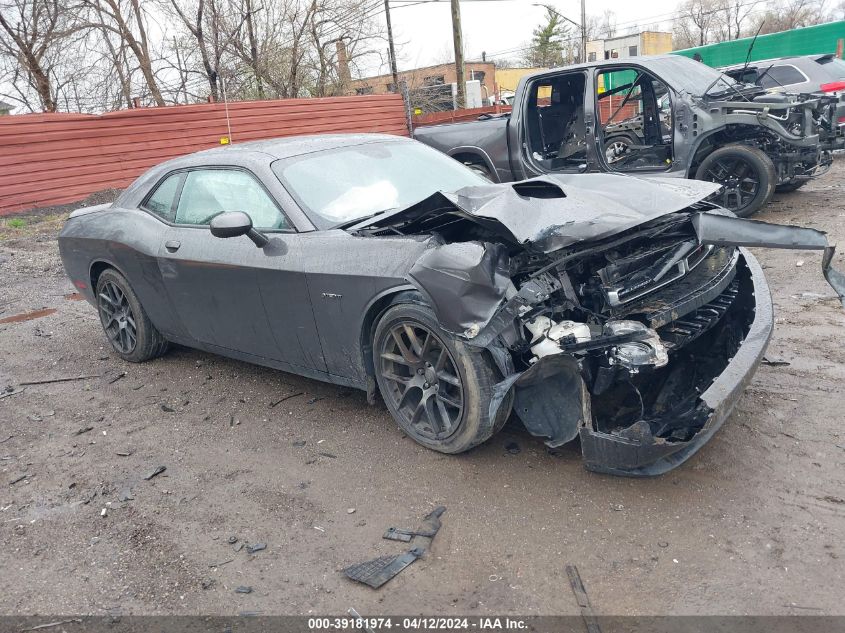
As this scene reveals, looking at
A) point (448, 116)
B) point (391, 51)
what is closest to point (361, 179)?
point (448, 116)

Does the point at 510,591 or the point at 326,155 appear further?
the point at 326,155

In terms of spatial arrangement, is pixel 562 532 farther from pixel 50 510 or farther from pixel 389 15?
pixel 389 15

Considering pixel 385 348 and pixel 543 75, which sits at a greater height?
pixel 543 75

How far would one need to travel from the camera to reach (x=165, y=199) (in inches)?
189

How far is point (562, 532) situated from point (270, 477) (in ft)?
5.02

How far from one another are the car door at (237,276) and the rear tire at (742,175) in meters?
5.32

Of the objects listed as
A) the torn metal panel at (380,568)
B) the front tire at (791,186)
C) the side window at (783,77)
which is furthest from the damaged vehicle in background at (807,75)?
the torn metal panel at (380,568)

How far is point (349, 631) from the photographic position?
2.40 metres

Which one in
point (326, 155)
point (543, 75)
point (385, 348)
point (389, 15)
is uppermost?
point (389, 15)

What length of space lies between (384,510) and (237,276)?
5.69ft

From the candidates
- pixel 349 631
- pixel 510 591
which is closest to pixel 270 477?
pixel 349 631

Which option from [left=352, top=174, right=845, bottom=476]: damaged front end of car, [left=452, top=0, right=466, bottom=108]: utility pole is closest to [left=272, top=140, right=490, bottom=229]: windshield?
[left=352, top=174, right=845, bottom=476]: damaged front end of car

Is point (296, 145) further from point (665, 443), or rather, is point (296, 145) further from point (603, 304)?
point (665, 443)

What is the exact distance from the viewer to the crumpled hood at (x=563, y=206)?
3.02m
